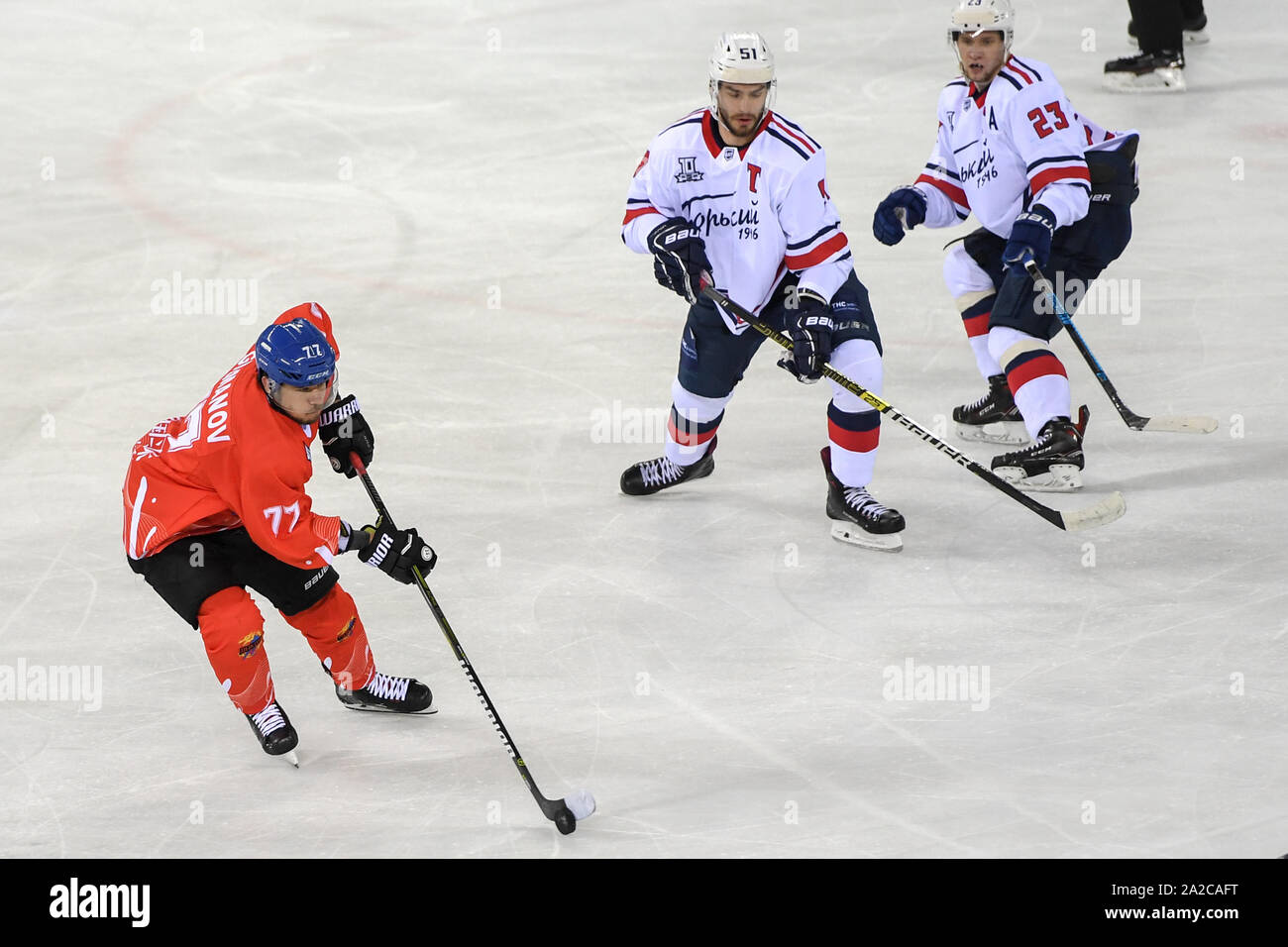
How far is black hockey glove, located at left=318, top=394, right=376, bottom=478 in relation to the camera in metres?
3.55

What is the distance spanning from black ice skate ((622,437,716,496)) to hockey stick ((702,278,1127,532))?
19.1 inches

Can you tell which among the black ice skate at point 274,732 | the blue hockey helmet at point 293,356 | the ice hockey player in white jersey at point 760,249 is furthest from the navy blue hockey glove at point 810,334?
the black ice skate at point 274,732

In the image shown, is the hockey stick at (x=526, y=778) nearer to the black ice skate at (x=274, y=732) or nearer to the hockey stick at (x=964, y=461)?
the black ice skate at (x=274, y=732)

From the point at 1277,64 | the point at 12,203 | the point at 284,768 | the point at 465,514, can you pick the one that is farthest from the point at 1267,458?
the point at 12,203

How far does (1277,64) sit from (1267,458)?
4.82 meters

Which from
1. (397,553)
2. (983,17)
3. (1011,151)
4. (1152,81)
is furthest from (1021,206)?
(1152,81)

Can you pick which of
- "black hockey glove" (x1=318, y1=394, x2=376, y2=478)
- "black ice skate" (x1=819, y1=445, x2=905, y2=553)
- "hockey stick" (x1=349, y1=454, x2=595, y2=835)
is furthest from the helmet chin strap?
"hockey stick" (x1=349, y1=454, x2=595, y2=835)

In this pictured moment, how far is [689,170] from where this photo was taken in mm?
4285

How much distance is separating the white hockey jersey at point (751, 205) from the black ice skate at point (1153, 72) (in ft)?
15.8

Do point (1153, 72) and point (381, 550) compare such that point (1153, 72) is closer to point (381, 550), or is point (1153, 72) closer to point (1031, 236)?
point (1031, 236)

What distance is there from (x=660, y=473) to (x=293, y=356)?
1.70m

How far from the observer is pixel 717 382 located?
178 inches

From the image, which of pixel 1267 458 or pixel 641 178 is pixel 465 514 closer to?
pixel 641 178

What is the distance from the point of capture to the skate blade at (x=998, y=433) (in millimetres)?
5000
